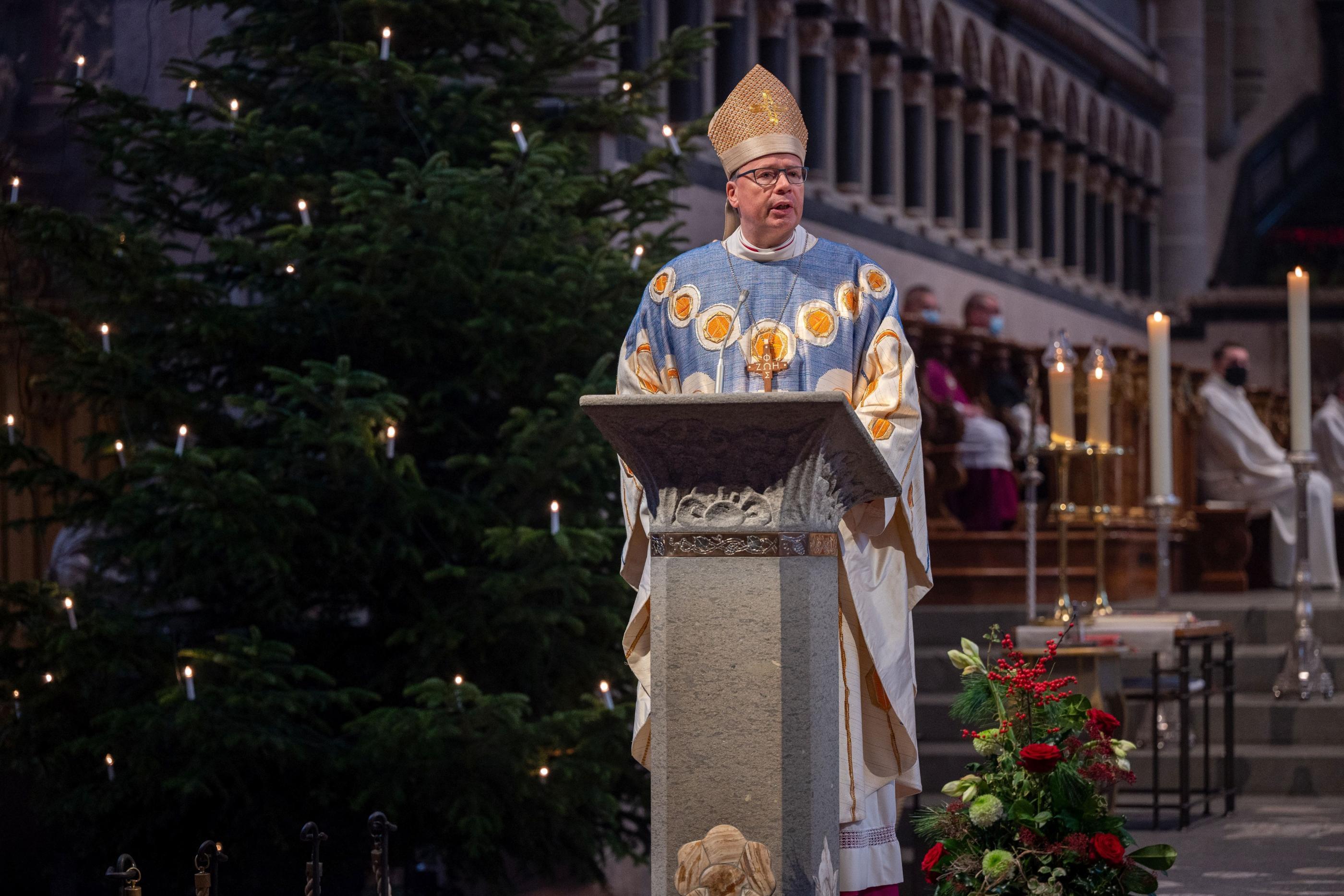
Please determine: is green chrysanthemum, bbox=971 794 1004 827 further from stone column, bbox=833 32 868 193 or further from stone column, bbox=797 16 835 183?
stone column, bbox=833 32 868 193

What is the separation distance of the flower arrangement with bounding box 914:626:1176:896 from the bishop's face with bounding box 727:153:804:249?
3.38ft

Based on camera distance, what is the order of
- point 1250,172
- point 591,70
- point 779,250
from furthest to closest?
1. point 1250,172
2. point 591,70
3. point 779,250

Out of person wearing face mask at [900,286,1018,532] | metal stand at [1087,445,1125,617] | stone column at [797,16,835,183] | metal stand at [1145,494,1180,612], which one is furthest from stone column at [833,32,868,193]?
metal stand at [1087,445,1125,617]

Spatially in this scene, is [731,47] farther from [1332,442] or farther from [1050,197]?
[1050,197]

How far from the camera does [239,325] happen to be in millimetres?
6777

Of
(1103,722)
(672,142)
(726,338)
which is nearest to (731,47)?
(672,142)

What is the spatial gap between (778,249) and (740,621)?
3.62 ft

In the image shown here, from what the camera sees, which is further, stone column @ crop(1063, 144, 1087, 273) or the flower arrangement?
stone column @ crop(1063, 144, 1087, 273)

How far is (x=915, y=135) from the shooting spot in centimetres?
1917

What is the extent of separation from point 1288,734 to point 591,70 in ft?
14.9

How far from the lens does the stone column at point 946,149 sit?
19797mm

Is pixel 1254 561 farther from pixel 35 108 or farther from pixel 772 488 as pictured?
pixel 772 488

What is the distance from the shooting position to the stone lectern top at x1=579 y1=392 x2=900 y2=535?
145 inches

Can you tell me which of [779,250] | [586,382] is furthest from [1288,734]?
[779,250]
